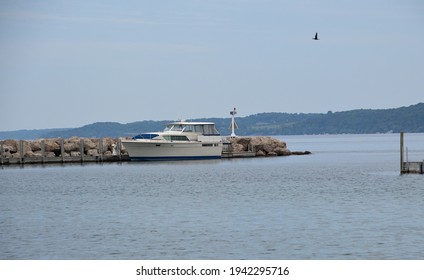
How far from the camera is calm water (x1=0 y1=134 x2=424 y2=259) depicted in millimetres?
31391

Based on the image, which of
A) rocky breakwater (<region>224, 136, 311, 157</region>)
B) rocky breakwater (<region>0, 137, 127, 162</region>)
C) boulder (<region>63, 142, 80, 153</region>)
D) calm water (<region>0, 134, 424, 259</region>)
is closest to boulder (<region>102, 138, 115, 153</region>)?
rocky breakwater (<region>0, 137, 127, 162</region>)

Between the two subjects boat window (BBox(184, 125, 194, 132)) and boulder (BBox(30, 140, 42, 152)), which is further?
boulder (BBox(30, 140, 42, 152))

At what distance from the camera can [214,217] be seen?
4116cm

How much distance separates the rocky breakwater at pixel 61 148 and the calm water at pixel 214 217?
20693mm

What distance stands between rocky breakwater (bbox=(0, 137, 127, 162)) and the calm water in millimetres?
20693

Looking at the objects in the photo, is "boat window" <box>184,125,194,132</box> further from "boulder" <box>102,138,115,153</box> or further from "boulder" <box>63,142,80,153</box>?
"boulder" <box>63,142,80,153</box>

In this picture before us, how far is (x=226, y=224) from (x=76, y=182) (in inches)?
1216

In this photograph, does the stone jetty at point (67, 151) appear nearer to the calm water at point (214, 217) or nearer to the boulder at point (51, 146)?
the boulder at point (51, 146)

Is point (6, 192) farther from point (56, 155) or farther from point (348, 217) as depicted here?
point (56, 155)

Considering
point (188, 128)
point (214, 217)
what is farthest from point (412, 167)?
point (188, 128)

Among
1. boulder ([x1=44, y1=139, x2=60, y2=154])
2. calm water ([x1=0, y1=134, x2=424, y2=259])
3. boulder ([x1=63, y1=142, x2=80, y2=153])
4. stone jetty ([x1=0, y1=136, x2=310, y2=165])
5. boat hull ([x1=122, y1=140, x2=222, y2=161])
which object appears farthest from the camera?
boulder ([x1=63, y1=142, x2=80, y2=153])

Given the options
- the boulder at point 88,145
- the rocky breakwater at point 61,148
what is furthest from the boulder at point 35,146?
the boulder at point 88,145

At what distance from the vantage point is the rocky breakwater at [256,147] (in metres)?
109

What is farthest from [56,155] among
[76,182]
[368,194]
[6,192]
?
[368,194]
